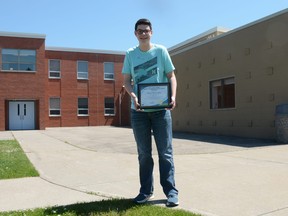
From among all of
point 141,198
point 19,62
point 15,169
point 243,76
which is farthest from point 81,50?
point 141,198

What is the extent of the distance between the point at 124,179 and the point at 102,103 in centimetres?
2620

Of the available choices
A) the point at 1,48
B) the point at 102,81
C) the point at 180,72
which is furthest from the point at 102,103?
the point at 180,72

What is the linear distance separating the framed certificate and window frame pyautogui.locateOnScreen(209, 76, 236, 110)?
13.4m

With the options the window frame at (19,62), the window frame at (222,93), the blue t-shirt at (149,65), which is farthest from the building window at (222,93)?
the window frame at (19,62)

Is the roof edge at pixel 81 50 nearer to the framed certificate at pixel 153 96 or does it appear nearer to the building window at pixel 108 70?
the building window at pixel 108 70

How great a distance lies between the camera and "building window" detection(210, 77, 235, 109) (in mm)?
17453

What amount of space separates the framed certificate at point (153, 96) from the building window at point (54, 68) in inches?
1099

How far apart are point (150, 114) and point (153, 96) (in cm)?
28

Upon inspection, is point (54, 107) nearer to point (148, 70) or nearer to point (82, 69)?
point (82, 69)

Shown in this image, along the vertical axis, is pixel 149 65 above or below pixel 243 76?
→ below

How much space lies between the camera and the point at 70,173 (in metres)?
7.26

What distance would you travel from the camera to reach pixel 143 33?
4438 mm

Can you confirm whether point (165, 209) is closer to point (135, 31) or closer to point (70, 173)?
point (135, 31)

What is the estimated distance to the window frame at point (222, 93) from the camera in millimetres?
17438
